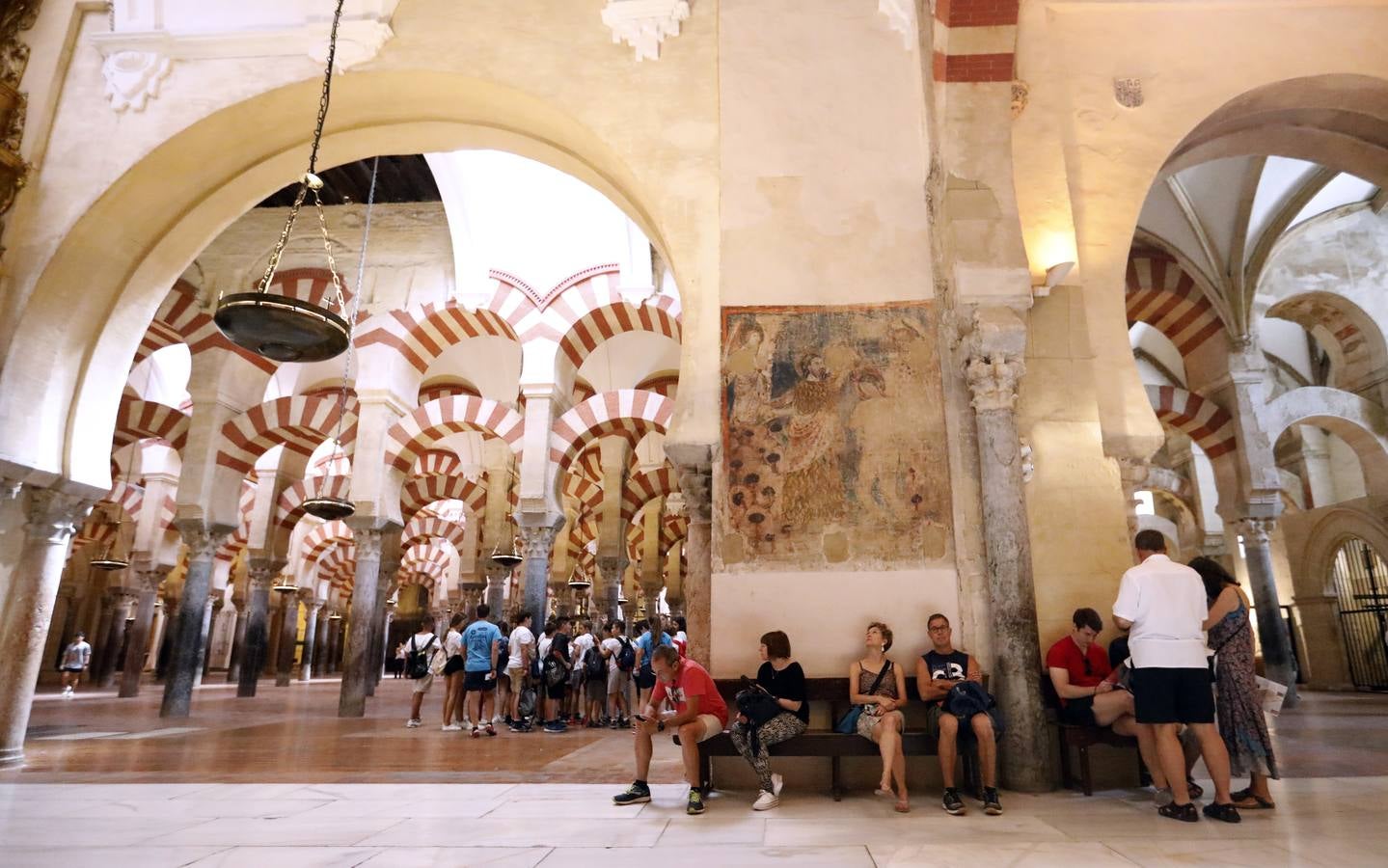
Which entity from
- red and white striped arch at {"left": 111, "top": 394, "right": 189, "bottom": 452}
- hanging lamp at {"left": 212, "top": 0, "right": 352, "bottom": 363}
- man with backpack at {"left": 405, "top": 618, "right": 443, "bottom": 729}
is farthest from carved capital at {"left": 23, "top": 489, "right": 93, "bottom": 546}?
red and white striped arch at {"left": 111, "top": 394, "right": 189, "bottom": 452}

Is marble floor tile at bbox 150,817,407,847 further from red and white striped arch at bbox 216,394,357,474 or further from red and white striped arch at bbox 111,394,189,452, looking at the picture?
red and white striped arch at bbox 111,394,189,452

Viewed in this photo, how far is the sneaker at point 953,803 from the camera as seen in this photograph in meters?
3.35

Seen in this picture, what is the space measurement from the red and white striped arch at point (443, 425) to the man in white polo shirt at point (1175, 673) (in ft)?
25.8

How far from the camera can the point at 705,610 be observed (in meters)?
4.62

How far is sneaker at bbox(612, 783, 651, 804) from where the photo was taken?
11.7ft

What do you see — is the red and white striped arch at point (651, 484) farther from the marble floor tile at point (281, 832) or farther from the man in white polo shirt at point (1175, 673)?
the man in white polo shirt at point (1175, 673)

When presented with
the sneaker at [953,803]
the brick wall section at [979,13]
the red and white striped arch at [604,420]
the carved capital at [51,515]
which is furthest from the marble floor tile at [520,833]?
the red and white striped arch at [604,420]

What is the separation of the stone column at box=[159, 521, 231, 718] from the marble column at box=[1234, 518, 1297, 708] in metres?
12.0

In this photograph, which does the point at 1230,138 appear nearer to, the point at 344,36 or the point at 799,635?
the point at 799,635

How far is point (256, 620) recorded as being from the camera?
12.1 meters

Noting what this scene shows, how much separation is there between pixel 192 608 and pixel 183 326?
3.60m

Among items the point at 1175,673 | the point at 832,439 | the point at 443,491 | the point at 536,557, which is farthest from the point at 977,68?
the point at 443,491

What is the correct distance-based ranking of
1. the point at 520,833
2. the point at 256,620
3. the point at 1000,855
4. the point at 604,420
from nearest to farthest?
1. the point at 1000,855
2. the point at 520,833
3. the point at 604,420
4. the point at 256,620

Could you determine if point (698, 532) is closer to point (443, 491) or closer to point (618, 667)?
point (618, 667)
